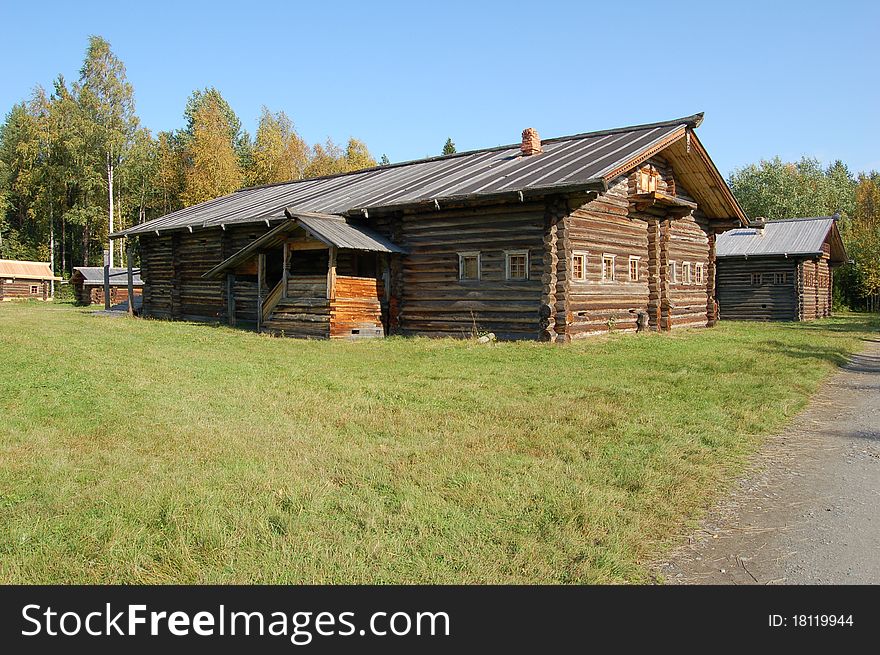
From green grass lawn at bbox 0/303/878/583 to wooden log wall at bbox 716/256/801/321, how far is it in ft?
75.7

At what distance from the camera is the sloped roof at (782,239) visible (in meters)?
33.5

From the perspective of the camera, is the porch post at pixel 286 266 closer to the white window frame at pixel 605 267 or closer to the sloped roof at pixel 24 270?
the white window frame at pixel 605 267

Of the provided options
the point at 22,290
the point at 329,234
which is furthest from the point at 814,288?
the point at 22,290

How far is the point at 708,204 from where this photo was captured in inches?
1012

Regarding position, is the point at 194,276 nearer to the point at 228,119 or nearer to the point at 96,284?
the point at 96,284

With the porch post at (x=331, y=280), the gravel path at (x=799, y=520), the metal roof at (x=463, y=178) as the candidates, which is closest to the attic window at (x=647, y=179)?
the metal roof at (x=463, y=178)

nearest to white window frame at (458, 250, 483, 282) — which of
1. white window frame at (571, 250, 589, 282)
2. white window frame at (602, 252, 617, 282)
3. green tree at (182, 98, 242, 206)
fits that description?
white window frame at (571, 250, 589, 282)

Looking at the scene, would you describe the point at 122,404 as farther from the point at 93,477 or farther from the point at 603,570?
the point at 603,570

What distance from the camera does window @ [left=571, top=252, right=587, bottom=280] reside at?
61.5 feet

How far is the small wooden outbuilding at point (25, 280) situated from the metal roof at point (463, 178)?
26.9m

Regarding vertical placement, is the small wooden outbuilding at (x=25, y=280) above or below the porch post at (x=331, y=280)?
above

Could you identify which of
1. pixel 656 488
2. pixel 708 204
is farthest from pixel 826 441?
pixel 708 204

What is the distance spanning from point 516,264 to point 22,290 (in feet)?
152

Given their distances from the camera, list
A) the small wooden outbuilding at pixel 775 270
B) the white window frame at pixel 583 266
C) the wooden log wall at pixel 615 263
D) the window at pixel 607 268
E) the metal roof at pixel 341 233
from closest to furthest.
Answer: the metal roof at pixel 341 233 < the white window frame at pixel 583 266 < the wooden log wall at pixel 615 263 < the window at pixel 607 268 < the small wooden outbuilding at pixel 775 270
